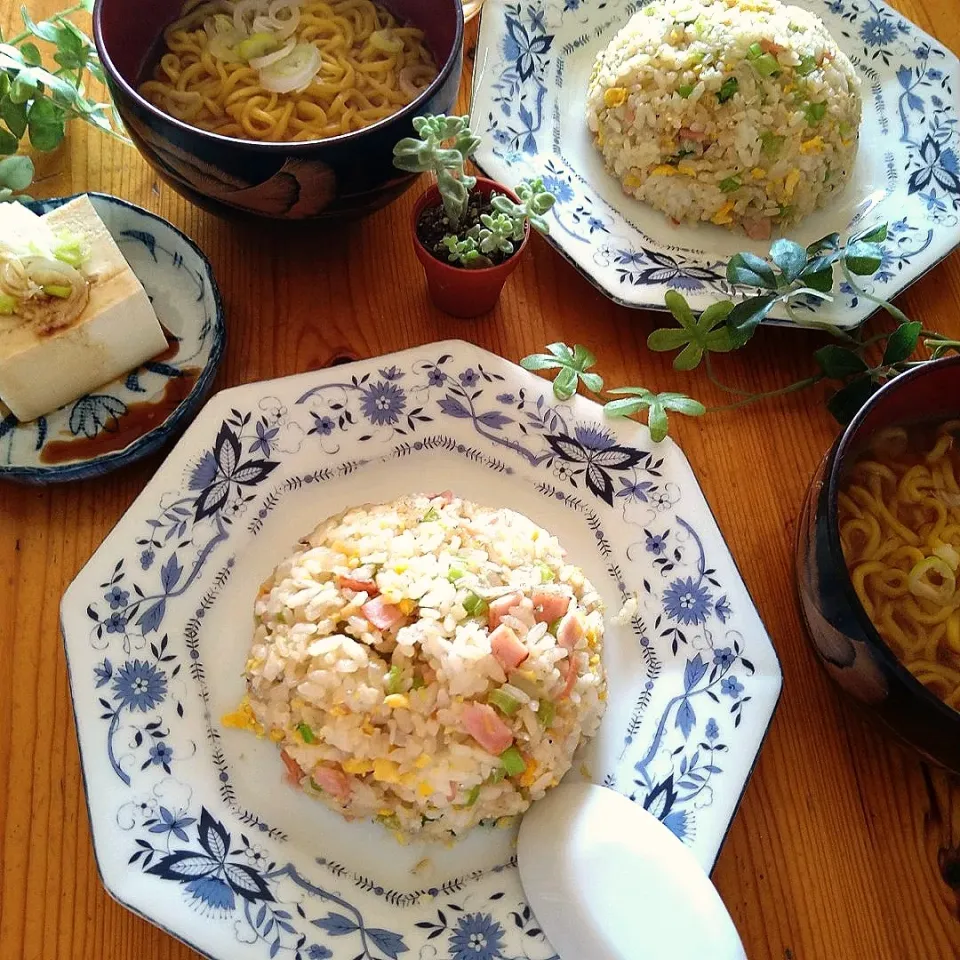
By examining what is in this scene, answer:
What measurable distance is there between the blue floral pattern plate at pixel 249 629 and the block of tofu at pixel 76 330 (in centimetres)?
21

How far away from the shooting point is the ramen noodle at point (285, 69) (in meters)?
1.18

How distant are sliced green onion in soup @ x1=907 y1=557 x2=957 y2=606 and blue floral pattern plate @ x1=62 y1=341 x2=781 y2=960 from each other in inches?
7.8

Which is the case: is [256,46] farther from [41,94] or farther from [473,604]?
[473,604]

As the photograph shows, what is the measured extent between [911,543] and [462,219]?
2.37 feet

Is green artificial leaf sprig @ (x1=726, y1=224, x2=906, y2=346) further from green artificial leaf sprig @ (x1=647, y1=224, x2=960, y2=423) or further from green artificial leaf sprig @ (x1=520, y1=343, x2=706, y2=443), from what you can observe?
green artificial leaf sprig @ (x1=520, y1=343, x2=706, y2=443)

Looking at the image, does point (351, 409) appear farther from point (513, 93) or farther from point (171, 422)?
point (513, 93)

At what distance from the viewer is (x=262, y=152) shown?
0.97 m

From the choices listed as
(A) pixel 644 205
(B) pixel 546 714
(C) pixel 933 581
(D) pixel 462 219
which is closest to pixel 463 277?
(D) pixel 462 219

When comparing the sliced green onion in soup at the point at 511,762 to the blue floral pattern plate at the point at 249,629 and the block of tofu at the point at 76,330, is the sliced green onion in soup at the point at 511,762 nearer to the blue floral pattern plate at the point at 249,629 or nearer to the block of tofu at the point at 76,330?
the blue floral pattern plate at the point at 249,629

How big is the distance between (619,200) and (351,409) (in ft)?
1.90

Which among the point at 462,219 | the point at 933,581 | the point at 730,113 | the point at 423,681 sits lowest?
the point at 423,681

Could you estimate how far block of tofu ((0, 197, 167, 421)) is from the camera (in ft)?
3.52

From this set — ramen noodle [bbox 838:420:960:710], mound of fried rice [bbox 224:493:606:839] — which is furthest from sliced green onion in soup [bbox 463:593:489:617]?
ramen noodle [bbox 838:420:960:710]

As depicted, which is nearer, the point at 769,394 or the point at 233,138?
the point at 233,138
